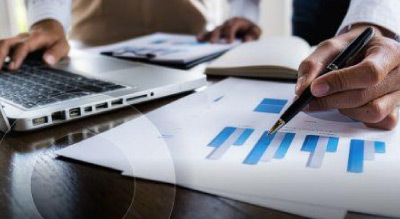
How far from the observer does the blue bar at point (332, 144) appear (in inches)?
16.5

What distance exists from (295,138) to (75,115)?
0.27 metres

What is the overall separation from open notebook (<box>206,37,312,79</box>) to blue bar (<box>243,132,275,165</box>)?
28 cm

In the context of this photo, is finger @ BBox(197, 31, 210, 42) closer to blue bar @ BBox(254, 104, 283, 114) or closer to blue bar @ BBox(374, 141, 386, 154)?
blue bar @ BBox(254, 104, 283, 114)

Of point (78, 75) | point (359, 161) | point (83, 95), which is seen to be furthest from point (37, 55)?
point (359, 161)

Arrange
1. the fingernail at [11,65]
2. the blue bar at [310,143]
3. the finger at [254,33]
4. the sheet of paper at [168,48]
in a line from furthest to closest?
the finger at [254,33], the sheet of paper at [168,48], the fingernail at [11,65], the blue bar at [310,143]

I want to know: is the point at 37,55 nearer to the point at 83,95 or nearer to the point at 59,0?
the point at 59,0

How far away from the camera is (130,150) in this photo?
42 cm

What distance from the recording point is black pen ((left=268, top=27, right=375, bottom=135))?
Answer: 0.47 m

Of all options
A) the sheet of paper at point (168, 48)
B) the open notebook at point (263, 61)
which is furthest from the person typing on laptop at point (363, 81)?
the sheet of paper at point (168, 48)

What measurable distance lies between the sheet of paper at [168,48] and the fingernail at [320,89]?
390 millimetres

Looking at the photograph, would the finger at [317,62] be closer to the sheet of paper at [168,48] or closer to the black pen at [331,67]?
the black pen at [331,67]

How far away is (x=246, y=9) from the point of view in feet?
4.11

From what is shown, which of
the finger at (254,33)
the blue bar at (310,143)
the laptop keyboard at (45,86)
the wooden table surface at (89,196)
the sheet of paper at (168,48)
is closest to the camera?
the wooden table surface at (89,196)

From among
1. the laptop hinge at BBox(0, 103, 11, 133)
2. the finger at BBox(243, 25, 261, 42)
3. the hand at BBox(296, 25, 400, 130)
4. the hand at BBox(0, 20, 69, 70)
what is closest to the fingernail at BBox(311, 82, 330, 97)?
the hand at BBox(296, 25, 400, 130)
